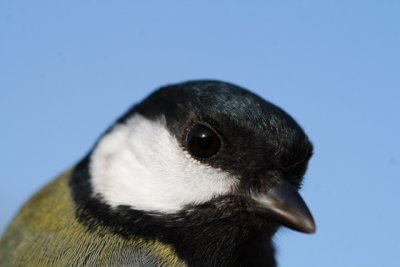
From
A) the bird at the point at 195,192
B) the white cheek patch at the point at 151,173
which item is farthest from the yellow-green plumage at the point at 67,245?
the white cheek patch at the point at 151,173

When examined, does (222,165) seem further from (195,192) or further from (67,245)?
(67,245)

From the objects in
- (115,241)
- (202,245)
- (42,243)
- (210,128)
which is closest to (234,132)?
(210,128)

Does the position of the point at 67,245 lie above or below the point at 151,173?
below

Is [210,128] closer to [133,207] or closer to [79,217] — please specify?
[133,207]

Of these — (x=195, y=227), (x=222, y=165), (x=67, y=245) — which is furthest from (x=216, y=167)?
(x=67, y=245)

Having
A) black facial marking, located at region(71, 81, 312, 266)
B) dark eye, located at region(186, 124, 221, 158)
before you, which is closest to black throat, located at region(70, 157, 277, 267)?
black facial marking, located at region(71, 81, 312, 266)

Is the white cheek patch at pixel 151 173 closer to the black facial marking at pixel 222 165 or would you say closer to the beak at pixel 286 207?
the black facial marking at pixel 222 165
